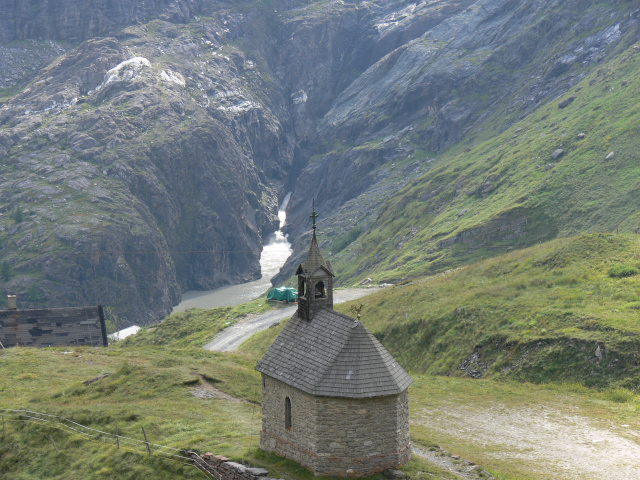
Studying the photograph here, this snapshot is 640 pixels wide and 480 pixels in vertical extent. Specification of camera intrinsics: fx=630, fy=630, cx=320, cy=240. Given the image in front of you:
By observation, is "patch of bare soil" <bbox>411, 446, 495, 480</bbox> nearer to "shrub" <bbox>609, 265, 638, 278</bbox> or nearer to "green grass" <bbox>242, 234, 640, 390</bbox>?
"green grass" <bbox>242, 234, 640, 390</bbox>

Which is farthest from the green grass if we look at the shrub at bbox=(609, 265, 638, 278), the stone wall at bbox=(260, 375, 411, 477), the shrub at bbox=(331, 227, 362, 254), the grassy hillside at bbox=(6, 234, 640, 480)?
the shrub at bbox=(331, 227, 362, 254)

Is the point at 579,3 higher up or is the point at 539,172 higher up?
the point at 579,3

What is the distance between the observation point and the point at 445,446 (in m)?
36.0

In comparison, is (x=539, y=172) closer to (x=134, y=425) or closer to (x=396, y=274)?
(x=396, y=274)

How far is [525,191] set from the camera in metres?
118

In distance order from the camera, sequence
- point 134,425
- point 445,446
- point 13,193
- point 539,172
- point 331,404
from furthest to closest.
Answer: point 13,193 < point 539,172 < point 134,425 < point 445,446 < point 331,404

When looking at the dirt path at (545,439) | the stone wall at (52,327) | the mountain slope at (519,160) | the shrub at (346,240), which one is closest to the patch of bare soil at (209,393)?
the dirt path at (545,439)

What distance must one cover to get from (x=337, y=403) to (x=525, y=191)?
97.7m

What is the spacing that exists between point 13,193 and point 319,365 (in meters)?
183

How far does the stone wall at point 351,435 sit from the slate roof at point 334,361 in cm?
51

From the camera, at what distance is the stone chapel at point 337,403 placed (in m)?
29.9

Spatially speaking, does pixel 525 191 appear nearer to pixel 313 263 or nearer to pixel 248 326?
pixel 248 326

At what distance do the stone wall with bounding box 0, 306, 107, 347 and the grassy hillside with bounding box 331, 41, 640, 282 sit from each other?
53.9 meters

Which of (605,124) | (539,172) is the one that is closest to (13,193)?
(539,172)
